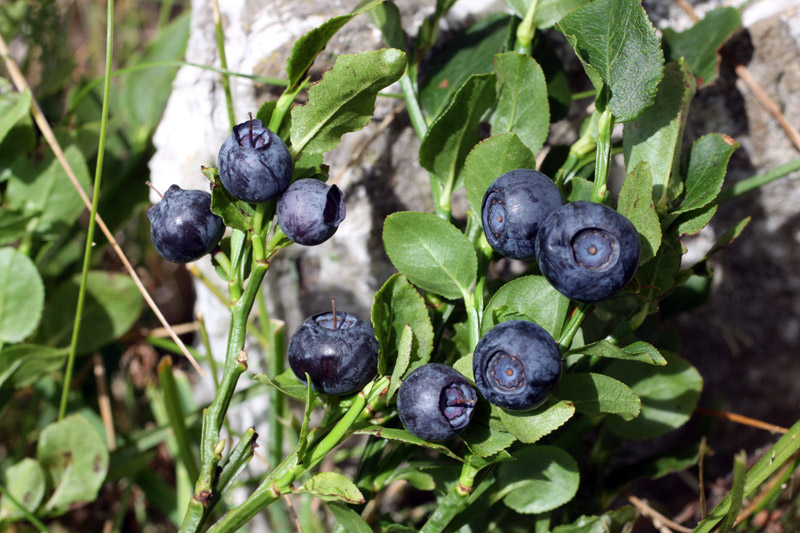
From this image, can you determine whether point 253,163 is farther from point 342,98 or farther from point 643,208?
point 643,208

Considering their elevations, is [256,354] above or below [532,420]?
below

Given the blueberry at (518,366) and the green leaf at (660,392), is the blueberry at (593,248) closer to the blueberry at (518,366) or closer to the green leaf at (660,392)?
the blueberry at (518,366)

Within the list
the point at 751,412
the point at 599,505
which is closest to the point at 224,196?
the point at 599,505

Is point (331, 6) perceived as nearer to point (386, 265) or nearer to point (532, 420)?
point (386, 265)

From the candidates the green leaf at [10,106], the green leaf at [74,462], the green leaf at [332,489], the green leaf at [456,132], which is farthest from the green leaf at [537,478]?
the green leaf at [10,106]

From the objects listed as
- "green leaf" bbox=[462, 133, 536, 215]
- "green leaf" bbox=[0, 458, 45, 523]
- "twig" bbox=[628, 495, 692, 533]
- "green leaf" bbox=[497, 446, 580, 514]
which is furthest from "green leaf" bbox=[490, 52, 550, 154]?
"green leaf" bbox=[0, 458, 45, 523]

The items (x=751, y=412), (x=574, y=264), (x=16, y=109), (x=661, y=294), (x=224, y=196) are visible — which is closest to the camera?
(x=574, y=264)

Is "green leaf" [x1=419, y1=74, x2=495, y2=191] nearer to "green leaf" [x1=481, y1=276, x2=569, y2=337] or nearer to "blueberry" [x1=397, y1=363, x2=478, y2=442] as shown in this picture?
"green leaf" [x1=481, y1=276, x2=569, y2=337]
